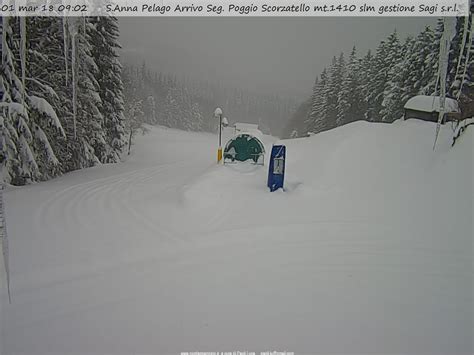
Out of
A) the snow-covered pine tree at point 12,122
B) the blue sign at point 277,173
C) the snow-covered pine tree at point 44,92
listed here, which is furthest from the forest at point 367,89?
the snow-covered pine tree at point 44,92

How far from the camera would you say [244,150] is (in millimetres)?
5473

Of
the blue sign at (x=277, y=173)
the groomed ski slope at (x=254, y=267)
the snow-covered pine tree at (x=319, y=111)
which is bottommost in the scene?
the groomed ski slope at (x=254, y=267)

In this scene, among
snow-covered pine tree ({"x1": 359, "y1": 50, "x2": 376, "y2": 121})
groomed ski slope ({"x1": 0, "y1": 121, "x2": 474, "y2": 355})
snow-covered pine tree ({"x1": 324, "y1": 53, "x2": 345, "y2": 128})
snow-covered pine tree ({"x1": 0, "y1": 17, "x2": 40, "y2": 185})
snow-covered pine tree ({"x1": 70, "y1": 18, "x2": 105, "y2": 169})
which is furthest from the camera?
snow-covered pine tree ({"x1": 324, "y1": 53, "x2": 345, "y2": 128})

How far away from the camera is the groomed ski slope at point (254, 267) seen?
1266 millimetres

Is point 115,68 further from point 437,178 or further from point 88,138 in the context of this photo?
point 437,178

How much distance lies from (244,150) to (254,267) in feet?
12.4

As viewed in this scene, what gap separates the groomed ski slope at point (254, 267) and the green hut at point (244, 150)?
6.06 ft

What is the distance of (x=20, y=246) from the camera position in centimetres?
193

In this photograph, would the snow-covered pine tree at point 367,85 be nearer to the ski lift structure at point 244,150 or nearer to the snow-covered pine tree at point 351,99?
the snow-covered pine tree at point 351,99

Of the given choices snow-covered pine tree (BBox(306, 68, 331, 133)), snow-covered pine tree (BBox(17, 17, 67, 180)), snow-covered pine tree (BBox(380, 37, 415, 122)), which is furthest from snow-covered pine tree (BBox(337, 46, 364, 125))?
snow-covered pine tree (BBox(17, 17, 67, 180))

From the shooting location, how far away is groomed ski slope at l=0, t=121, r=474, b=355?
1.27m

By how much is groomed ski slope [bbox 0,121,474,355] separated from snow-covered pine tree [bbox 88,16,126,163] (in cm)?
589

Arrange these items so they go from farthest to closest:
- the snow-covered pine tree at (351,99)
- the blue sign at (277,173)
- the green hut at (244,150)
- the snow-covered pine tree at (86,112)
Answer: the snow-covered pine tree at (351,99)
the snow-covered pine tree at (86,112)
the green hut at (244,150)
the blue sign at (277,173)

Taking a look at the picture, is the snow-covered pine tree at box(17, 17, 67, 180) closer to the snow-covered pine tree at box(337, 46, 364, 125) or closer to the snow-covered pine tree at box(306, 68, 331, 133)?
the snow-covered pine tree at box(306, 68, 331, 133)
